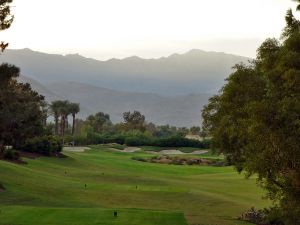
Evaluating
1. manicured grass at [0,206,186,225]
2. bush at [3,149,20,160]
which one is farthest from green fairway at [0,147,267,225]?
bush at [3,149,20,160]

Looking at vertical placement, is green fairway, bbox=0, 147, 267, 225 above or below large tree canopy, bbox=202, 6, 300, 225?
below

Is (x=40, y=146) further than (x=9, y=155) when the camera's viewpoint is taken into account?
Yes

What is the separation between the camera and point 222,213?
39.3 metres

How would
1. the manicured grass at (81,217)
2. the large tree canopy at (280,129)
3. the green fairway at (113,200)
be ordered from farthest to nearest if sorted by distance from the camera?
1. the green fairway at (113,200)
2. the manicured grass at (81,217)
3. the large tree canopy at (280,129)

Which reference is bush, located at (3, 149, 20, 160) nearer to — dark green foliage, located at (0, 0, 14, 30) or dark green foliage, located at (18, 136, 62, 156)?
dark green foliage, located at (18, 136, 62, 156)

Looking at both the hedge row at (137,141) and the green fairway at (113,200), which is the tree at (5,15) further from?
the hedge row at (137,141)

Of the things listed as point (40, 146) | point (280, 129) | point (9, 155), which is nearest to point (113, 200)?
point (280, 129)

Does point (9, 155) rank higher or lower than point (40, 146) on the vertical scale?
lower

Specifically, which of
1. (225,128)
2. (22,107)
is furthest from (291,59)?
(22,107)

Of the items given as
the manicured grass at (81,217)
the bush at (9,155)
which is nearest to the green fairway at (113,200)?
the manicured grass at (81,217)

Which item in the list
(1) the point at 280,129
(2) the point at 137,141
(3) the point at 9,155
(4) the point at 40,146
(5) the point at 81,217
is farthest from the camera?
(2) the point at 137,141

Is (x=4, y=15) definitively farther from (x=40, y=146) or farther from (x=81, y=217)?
(x=40, y=146)

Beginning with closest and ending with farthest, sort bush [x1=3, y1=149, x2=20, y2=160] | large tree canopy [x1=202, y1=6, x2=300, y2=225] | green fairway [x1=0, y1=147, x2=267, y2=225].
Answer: large tree canopy [x1=202, y1=6, x2=300, y2=225]
green fairway [x1=0, y1=147, x2=267, y2=225]
bush [x1=3, y1=149, x2=20, y2=160]

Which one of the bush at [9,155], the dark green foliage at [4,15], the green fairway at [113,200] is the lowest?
the green fairway at [113,200]
